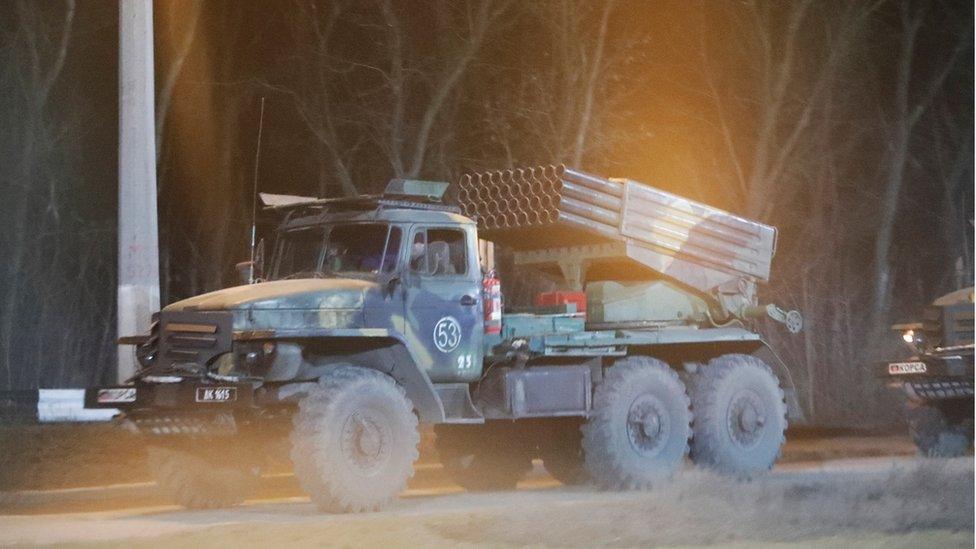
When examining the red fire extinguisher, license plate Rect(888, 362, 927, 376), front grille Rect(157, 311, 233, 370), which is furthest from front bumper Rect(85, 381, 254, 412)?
license plate Rect(888, 362, 927, 376)

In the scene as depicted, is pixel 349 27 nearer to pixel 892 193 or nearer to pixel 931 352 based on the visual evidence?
pixel 892 193

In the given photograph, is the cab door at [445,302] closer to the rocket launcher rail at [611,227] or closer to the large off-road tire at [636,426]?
the rocket launcher rail at [611,227]

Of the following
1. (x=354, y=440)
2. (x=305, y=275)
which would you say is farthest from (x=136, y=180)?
(x=354, y=440)

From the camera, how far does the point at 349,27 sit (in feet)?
98.2

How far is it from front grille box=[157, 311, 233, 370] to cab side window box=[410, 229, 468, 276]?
214 cm

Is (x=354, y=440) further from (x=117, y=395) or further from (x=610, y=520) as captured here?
(x=610, y=520)

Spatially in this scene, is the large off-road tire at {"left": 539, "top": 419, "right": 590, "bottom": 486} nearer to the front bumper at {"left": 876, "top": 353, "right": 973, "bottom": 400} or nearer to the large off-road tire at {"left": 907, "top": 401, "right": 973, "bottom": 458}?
the front bumper at {"left": 876, "top": 353, "right": 973, "bottom": 400}

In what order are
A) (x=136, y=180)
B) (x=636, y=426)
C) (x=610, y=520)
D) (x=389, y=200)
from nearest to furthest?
(x=610, y=520), (x=389, y=200), (x=636, y=426), (x=136, y=180)

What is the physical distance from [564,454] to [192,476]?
433cm

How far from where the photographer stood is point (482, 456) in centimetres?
1548

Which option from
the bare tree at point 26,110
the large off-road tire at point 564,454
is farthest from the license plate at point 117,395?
the bare tree at point 26,110

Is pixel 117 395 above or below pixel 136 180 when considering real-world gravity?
below

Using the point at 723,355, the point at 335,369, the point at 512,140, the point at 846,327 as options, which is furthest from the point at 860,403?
the point at 335,369

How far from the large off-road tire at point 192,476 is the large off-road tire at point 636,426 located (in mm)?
3614
